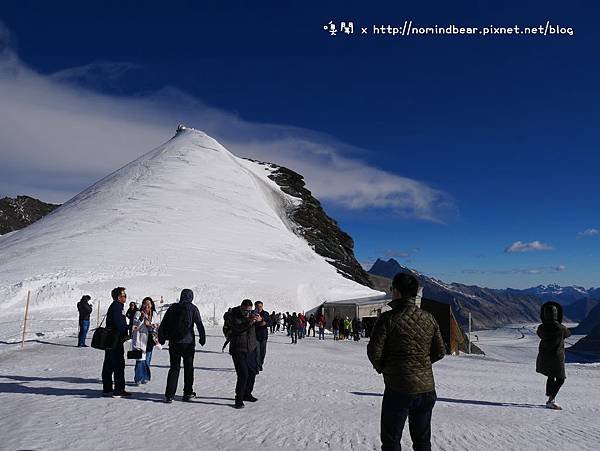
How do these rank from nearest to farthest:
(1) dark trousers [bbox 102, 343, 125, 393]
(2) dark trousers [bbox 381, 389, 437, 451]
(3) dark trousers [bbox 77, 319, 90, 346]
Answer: (2) dark trousers [bbox 381, 389, 437, 451], (1) dark trousers [bbox 102, 343, 125, 393], (3) dark trousers [bbox 77, 319, 90, 346]

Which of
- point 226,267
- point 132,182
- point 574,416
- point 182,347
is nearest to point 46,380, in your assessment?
point 182,347

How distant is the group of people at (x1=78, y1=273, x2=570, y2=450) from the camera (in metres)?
→ 4.39

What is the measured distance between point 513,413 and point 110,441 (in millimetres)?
7229

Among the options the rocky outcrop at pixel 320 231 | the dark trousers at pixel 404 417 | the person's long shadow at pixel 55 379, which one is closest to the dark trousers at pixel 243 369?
the person's long shadow at pixel 55 379

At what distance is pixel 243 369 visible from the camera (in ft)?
29.1

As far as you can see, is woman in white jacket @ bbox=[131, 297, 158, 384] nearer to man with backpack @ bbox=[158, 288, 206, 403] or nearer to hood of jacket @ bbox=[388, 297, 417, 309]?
man with backpack @ bbox=[158, 288, 206, 403]

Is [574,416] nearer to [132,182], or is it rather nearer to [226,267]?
[226,267]

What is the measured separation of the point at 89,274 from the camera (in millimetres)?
42500

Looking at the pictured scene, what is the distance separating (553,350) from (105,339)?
904 cm

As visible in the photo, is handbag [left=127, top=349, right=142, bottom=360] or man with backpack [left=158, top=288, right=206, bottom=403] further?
handbag [left=127, top=349, right=142, bottom=360]

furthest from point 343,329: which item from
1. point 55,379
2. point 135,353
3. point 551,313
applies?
point 135,353

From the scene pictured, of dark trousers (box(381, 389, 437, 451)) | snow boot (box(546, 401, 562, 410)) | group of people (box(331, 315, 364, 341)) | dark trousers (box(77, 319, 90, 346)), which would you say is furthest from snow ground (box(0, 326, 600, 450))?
group of people (box(331, 315, 364, 341))

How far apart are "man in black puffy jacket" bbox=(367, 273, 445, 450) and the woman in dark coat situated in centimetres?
667

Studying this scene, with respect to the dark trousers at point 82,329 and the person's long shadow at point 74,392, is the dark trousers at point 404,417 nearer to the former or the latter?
the person's long shadow at point 74,392
